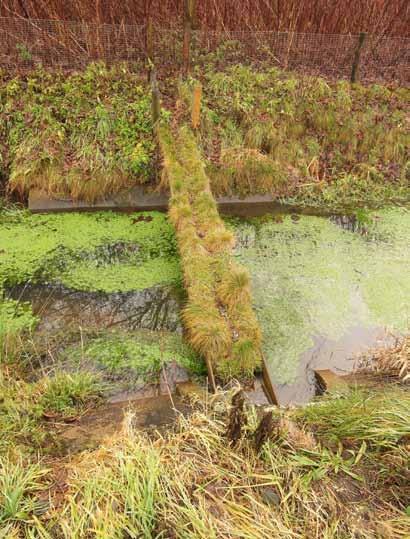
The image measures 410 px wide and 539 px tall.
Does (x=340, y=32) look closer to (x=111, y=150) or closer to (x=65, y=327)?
(x=111, y=150)

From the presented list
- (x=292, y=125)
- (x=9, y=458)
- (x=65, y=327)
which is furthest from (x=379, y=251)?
(x=9, y=458)

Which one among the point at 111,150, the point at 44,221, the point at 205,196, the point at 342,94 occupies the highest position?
the point at 342,94

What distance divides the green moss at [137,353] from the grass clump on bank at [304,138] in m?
2.68

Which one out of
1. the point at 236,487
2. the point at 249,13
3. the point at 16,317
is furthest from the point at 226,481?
the point at 249,13

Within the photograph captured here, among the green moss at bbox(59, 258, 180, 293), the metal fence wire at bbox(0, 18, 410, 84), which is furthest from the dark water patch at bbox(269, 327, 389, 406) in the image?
the metal fence wire at bbox(0, 18, 410, 84)

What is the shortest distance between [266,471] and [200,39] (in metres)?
6.65

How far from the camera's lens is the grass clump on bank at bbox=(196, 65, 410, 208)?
5484mm

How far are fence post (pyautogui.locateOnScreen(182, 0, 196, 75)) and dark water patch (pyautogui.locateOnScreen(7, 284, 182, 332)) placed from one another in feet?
12.8

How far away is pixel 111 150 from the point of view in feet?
17.1

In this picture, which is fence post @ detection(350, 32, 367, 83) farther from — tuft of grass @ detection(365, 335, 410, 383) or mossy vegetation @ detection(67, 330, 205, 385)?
mossy vegetation @ detection(67, 330, 205, 385)

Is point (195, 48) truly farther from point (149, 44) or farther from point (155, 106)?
point (155, 106)

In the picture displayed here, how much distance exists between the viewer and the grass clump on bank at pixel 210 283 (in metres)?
2.65

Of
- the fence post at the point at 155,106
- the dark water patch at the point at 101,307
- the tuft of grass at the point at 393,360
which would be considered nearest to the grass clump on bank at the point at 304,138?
the fence post at the point at 155,106

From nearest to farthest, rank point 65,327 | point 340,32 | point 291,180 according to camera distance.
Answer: point 65,327 → point 291,180 → point 340,32
